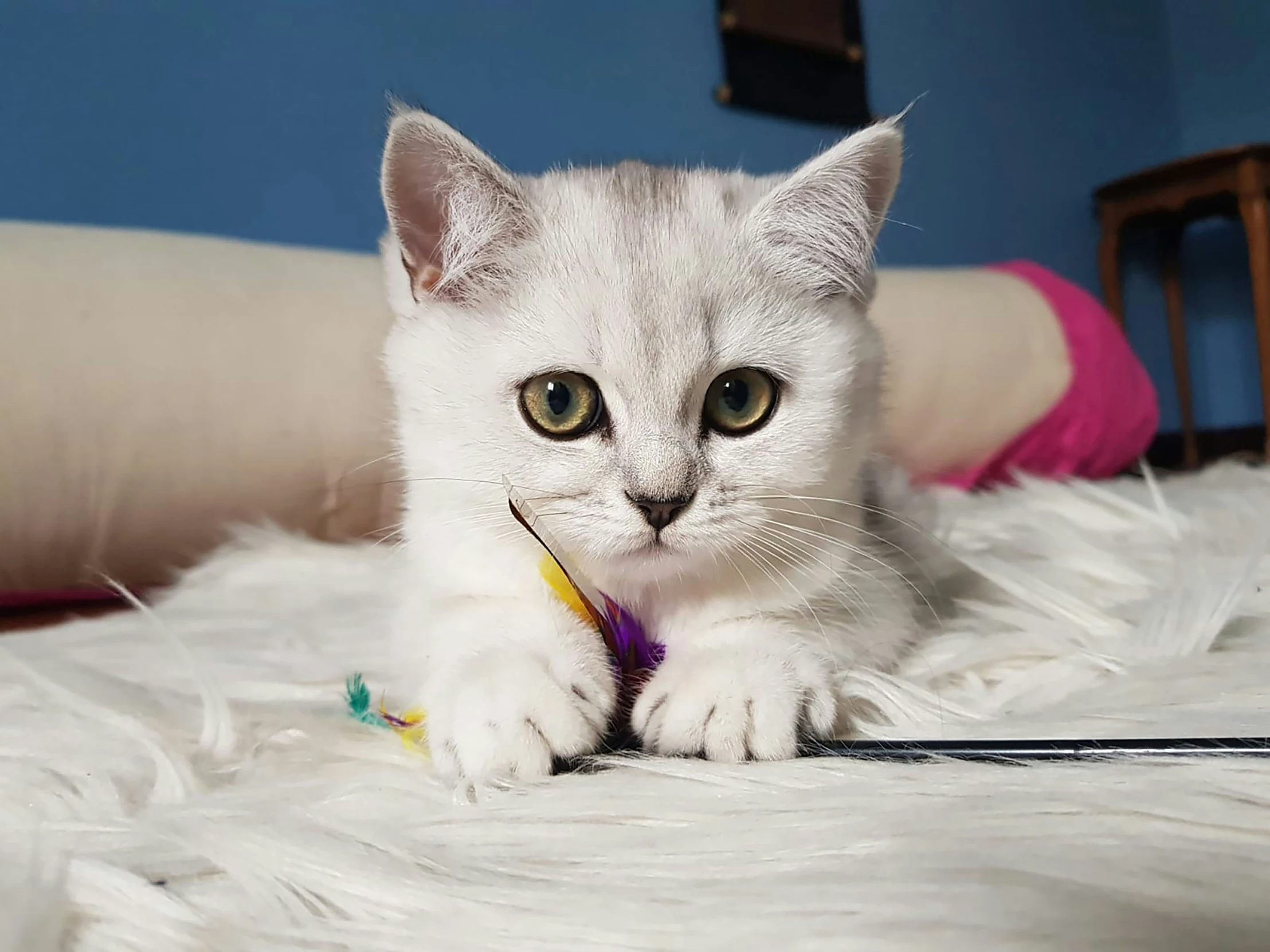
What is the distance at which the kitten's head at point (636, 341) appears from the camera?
1.88ft

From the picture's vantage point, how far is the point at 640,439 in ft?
1.86

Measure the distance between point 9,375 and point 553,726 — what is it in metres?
0.97

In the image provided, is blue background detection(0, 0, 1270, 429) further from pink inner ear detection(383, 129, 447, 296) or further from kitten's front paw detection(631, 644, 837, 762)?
kitten's front paw detection(631, 644, 837, 762)

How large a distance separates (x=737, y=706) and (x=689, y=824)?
0.09 m

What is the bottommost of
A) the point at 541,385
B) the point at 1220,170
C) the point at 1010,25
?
the point at 541,385

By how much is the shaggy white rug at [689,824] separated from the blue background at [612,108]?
0.65 meters

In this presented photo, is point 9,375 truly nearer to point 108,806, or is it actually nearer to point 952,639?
point 108,806

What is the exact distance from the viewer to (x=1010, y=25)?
9.65 ft

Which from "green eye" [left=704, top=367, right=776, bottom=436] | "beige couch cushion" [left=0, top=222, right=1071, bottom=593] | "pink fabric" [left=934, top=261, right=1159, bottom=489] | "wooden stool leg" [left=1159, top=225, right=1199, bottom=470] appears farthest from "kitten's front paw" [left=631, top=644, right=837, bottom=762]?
"wooden stool leg" [left=1159, top=225, right=1199, bottom=470]

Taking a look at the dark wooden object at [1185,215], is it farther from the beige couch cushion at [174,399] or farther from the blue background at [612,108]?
the beige couch cushion at [174,399]

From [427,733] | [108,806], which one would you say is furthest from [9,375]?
[427,733]

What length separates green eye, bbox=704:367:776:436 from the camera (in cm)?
61

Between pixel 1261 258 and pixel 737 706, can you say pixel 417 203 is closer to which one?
pixel 737 706

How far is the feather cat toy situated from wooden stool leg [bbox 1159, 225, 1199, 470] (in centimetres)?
325
